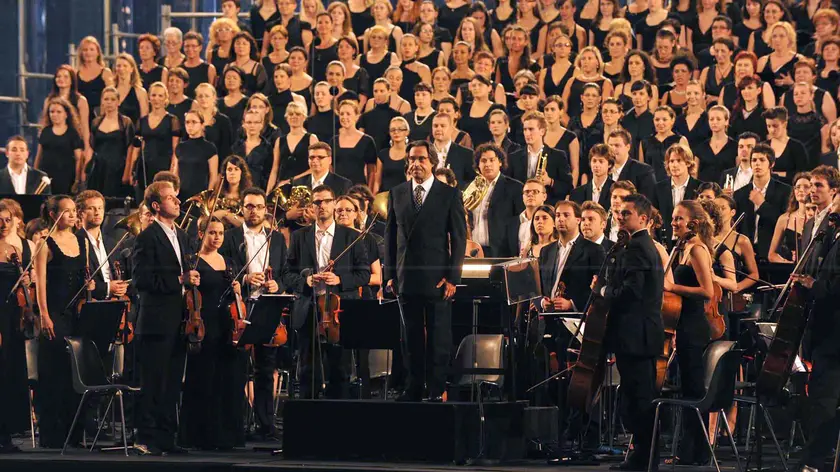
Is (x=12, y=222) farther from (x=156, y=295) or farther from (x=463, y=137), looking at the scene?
(x=463, y=137)

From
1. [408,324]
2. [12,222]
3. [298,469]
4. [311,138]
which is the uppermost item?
[311,138]

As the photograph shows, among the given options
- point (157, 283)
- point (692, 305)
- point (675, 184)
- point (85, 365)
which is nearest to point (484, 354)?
point (692, 305)

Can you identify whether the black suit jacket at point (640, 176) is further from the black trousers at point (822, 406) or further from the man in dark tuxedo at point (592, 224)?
the black trousers at point (822, 406)

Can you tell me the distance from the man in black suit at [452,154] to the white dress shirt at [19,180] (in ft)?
8.79

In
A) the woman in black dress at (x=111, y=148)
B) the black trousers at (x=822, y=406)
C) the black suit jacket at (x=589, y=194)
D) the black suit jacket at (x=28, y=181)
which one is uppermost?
the woman in black dress at (x=111, y=148)

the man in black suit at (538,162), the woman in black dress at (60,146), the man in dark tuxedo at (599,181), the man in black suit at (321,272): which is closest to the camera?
the man in black suit at (321,272)

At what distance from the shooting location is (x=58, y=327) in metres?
7.70

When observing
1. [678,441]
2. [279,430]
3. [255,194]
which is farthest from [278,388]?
[678,441]

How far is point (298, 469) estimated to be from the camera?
670cm

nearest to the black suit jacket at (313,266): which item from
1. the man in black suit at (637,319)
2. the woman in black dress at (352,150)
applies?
the man in black suit at (637,319)

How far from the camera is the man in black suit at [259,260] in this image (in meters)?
7.92

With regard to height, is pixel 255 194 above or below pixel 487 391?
above

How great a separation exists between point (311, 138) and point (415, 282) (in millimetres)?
3531

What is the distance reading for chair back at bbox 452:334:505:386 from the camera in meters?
7.46
